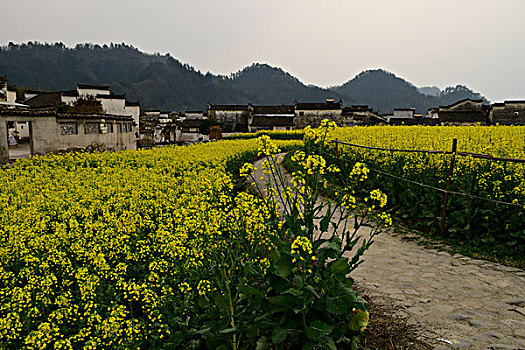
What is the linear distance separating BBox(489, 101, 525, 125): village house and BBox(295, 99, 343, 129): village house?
1932 centimetres

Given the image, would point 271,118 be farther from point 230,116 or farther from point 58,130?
point 58,130

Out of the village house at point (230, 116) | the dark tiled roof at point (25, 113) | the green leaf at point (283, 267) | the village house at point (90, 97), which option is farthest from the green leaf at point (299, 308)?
the village house at point (230, 116)

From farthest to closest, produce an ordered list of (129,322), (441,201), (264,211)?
(441,201)
(264,211)
(129,322)

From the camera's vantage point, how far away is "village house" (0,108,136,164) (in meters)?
19.8

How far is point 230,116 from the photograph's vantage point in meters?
60.2

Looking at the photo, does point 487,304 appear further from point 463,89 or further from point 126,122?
point 463,89

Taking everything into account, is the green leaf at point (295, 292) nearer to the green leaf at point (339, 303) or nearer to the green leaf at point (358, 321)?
the green leaf at point (339, 303)

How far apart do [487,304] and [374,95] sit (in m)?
133

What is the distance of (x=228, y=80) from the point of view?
150 m

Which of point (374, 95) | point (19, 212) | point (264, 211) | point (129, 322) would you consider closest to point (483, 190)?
point (264, 211)

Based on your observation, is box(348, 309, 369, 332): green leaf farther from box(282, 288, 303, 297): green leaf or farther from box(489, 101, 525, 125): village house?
box(489, 101, 525, 125): village house

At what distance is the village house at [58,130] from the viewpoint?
64.8 feet

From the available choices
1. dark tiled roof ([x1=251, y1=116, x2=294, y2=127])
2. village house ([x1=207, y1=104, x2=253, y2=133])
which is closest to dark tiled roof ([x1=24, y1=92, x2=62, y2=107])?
village house ([x1=207, y1=104, x2=253, y2=133])

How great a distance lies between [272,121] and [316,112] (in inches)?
262
